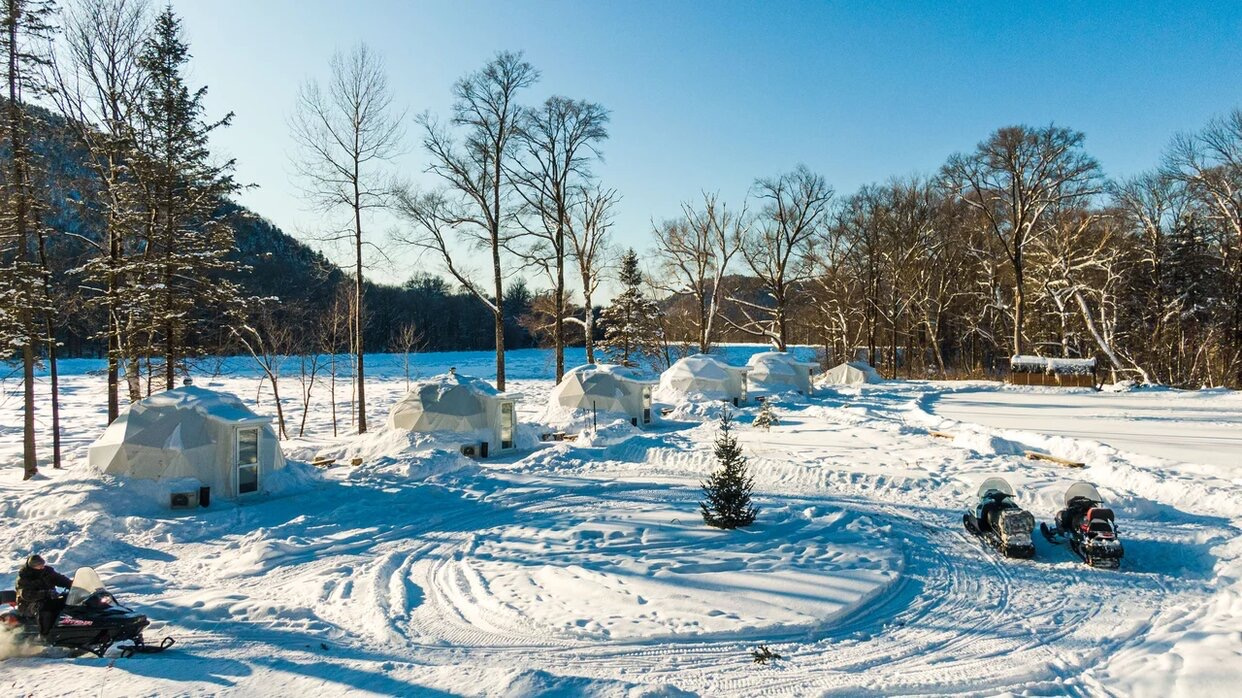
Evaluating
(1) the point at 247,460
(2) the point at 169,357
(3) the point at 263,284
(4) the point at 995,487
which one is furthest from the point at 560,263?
(3) the point at 263,284

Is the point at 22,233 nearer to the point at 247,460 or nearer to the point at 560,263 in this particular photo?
the point at 247,460

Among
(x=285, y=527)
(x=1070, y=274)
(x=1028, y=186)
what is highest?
(x=1028, y=186)

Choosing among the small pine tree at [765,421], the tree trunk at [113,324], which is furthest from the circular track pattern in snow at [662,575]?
the tree trunk at [113,324]

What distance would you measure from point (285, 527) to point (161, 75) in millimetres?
12529

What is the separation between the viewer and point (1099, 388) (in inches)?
1166

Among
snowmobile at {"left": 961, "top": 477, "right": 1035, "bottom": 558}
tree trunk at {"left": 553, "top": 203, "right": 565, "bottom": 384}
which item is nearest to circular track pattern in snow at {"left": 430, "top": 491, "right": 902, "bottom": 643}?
snowmobile at {"left": 961, "top": 477, "right": 1035, "bottom": 558}

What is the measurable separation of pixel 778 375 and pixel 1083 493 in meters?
23.2

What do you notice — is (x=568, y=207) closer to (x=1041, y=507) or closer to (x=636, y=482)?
(x=636, y=482)

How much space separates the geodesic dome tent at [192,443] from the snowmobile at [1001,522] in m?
12.8

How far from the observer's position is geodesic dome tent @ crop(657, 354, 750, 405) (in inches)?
1069

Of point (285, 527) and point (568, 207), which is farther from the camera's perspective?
point (568, 207)

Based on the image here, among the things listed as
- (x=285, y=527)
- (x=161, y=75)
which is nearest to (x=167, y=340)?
(x=161, y=75)

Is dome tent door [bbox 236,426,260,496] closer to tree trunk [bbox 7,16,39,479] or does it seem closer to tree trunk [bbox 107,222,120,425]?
tree trunk [bbox 7,16,39,479]

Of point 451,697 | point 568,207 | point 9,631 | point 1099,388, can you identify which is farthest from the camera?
point 1099,388
